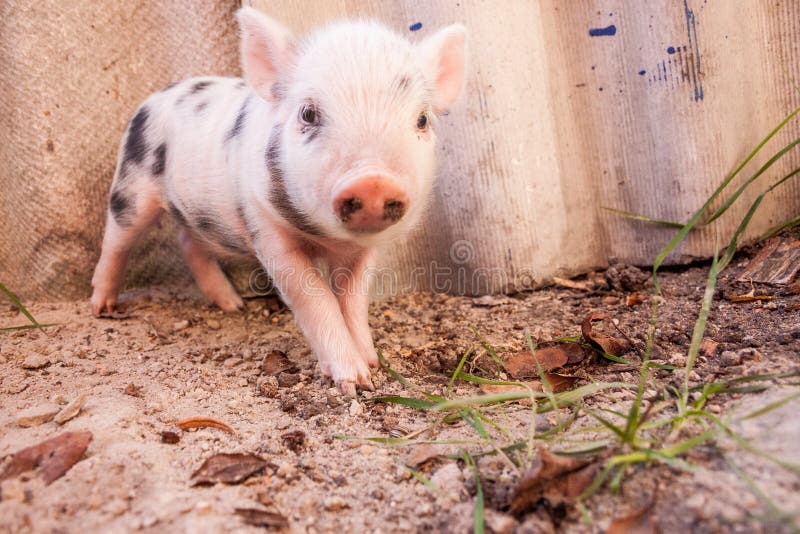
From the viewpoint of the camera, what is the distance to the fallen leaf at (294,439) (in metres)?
1.75

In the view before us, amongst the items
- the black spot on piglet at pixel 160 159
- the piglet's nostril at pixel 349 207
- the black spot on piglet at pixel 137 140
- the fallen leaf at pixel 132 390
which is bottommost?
the fallen leaf at pixel 132 390

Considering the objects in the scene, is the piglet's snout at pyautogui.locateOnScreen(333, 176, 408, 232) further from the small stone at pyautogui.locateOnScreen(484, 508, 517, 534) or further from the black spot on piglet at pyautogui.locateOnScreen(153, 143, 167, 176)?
the black spot on piglet at pyautogui.locateOnScreen(153, 143, 167, 176)

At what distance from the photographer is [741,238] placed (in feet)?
9.23

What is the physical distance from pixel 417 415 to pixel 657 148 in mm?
1728

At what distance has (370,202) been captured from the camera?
1.67 metres

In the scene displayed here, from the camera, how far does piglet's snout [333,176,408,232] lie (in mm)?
1661

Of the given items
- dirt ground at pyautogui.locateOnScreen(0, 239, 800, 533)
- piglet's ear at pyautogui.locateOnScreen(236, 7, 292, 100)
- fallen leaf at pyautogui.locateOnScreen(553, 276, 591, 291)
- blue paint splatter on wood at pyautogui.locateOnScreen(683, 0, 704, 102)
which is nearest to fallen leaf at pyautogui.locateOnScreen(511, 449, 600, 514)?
dirt ground at pyautogui.locateOnScreen(0, 239, 800, 533)

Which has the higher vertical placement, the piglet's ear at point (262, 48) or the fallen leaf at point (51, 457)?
the piglet's ear at point (262, 48)

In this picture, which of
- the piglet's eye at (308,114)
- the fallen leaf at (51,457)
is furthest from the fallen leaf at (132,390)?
the piglet's eye at (308,114)

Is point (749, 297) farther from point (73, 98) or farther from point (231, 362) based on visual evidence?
point (73, 98)

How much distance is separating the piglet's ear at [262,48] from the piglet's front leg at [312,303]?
1.81 ft

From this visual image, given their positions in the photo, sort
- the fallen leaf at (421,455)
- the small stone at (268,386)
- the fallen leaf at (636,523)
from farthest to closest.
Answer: the small stone at (268,386)
the fallen leaf at (421,455)
the fallen leaf at (636,523)

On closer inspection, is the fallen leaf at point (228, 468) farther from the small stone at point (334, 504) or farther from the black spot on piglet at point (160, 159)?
the black spot on piglet at point (160, 159)

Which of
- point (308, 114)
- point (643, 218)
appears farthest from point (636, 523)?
point (643, 218)
